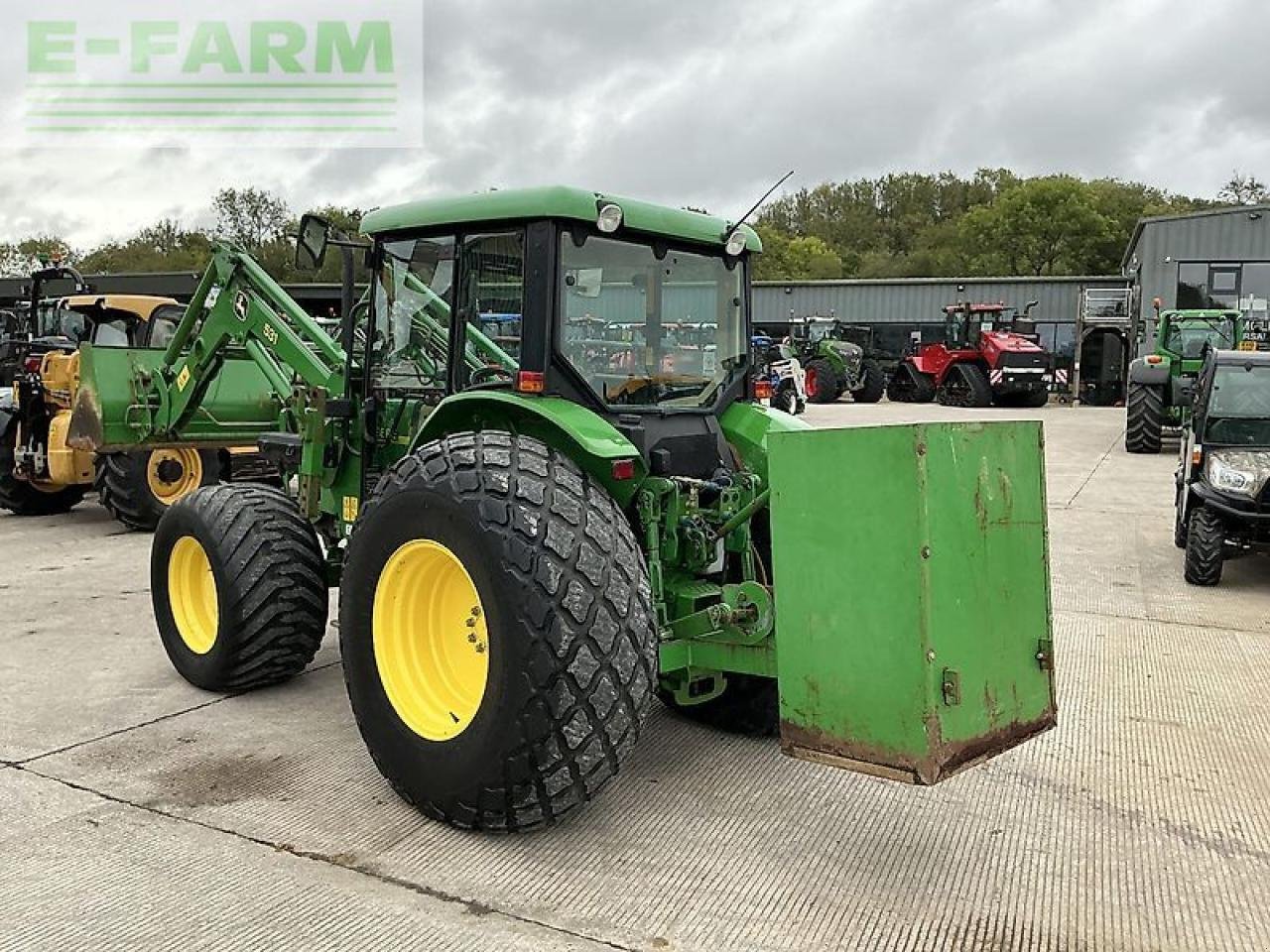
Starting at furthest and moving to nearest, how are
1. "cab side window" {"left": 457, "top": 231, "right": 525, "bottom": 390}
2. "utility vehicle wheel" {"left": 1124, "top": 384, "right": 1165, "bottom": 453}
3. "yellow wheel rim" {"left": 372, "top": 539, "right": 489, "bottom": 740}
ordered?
"utility vehicle wheel" {"left": 1124, "top": 384, "right": 1165, "bottom": 453}
"cab side window" {"left": 457, "top": 231, "right": 525, "bottom": 390}
"yellow wheel rim" {"left": 372, "top": 539, "right": 489, "bottom": 740}

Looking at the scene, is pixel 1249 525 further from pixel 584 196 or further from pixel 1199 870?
pixel 584 196

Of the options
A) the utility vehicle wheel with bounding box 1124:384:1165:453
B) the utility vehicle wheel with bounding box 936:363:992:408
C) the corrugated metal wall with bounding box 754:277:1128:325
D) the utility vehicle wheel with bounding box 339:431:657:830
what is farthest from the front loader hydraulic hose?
the corrugated metal wall with bounding box 754:277:1128:325

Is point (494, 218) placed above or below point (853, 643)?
above

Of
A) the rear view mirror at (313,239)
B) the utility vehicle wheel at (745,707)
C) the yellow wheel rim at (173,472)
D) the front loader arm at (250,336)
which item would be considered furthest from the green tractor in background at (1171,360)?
the rear view mirror at (313,239)

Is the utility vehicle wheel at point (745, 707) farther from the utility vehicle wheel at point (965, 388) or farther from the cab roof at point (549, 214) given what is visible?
the utility vehicle wheel at point (965, 388)

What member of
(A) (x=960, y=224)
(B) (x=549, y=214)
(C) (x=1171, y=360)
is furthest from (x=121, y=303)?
(A) (x=960, y=224)

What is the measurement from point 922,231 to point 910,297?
2940 cm

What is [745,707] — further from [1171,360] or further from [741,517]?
[1171,360]

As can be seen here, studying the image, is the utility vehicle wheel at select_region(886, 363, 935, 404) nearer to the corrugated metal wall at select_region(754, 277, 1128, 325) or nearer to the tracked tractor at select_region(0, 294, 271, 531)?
the corrugated metal wall at select_region(754, 277, 1128, 325)

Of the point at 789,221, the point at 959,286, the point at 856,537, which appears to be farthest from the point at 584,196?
the point at 789,221

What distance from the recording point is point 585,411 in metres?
3.65

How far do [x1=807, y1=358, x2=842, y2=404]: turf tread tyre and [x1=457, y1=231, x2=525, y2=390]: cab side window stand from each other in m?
22.7

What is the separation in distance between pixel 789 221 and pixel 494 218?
223ft

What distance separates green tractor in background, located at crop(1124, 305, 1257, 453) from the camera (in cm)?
1539
